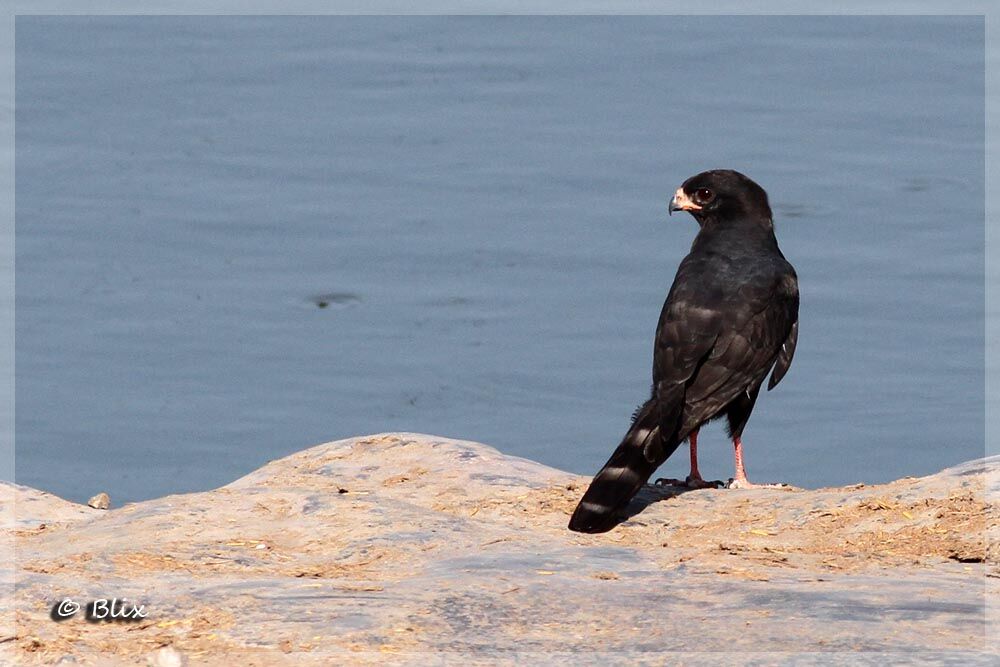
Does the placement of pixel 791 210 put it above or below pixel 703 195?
above

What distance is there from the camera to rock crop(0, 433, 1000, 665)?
6215 millimetres

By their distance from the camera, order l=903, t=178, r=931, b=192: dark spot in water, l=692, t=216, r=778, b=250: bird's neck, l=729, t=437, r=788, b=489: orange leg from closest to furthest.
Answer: l=729, t=437, r=788, b=489: orange leg
l=692, t=216, r=778, b=250: bird's neck
l=903, t=178, r=931, b=192: dark spot in water

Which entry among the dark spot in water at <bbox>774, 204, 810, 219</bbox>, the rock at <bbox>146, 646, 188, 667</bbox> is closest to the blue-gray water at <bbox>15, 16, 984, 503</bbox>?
the dark spot in water at <bbox>774, 204, 810, 219</bbox>

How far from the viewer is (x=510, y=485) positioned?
8797mm

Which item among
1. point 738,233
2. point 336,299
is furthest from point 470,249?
point 738,233

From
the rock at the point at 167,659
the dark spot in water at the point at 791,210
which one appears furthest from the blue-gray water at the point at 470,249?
the rock at the point at 167,659

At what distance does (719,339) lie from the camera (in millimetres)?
9203

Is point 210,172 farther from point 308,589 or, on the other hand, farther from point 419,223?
point 308,589

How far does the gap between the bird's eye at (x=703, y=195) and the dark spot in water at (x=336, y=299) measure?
4525mm

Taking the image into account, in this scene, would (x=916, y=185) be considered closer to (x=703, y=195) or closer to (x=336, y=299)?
(x=336, y=299)

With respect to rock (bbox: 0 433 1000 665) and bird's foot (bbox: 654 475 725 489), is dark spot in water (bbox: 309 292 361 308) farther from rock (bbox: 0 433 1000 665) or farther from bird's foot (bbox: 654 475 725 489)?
bird's foot (bbox: 654 475 725 489)

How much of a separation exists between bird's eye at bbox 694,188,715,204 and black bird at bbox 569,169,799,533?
0.10 m

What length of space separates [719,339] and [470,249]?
5918 mm

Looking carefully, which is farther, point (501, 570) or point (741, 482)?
point (741, 482)
